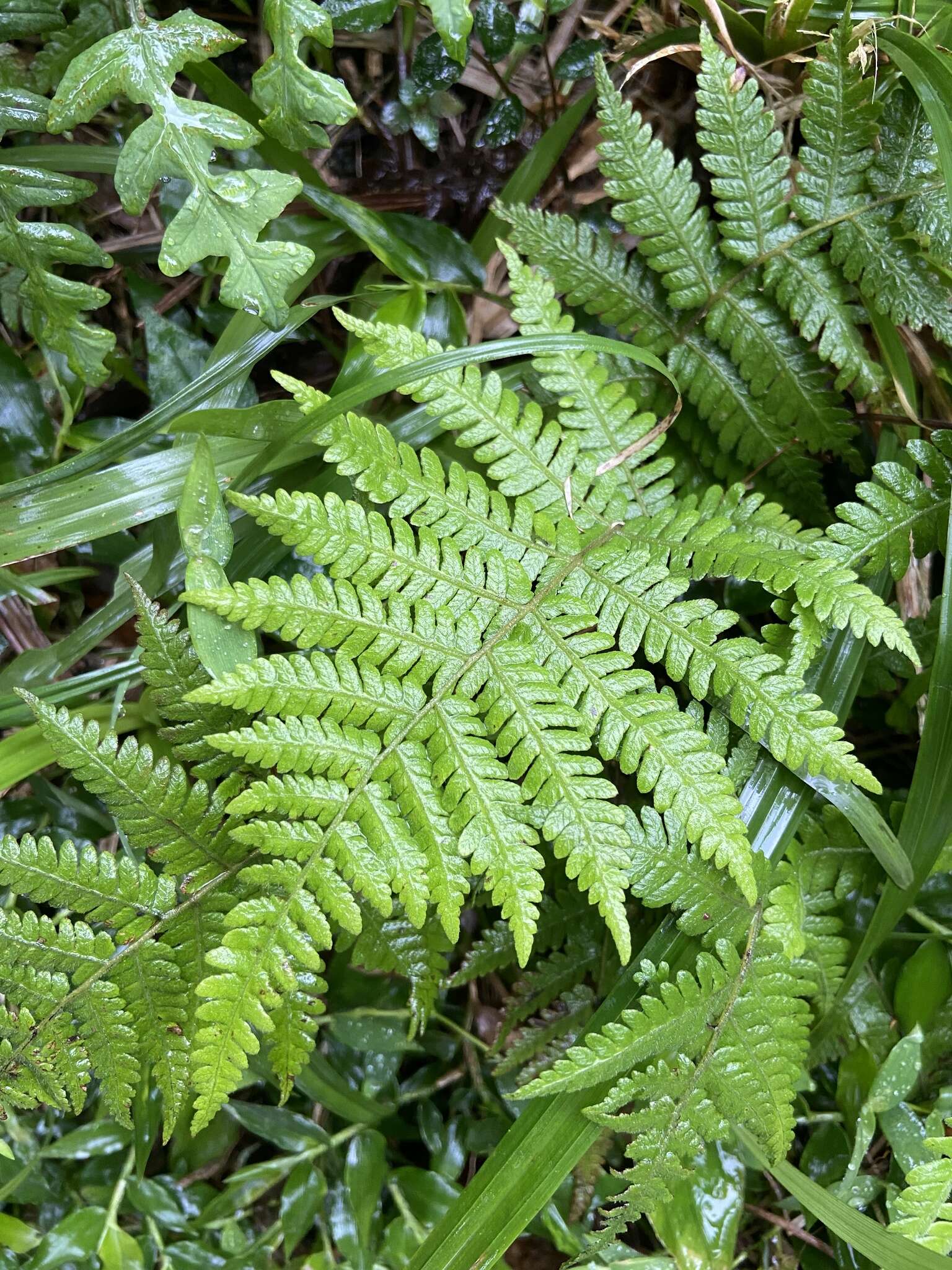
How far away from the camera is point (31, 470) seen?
199 cm

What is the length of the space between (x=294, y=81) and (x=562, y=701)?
1.05m

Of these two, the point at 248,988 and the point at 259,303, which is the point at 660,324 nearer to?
the point at 259,303

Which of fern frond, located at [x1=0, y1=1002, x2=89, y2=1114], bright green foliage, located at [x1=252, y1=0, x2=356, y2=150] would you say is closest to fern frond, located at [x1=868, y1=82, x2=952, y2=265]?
bright green foliage, located at [x1=252, y1=0, x2=356, y2=150]

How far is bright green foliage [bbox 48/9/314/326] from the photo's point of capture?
132cm

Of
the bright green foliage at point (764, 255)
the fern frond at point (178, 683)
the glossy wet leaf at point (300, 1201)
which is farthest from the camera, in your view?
the glossy wet leaf at point (300, 1201)

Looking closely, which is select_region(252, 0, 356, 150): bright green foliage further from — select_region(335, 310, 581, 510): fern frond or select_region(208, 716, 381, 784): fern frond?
select_region(208, 716, 381, 784): fern frond

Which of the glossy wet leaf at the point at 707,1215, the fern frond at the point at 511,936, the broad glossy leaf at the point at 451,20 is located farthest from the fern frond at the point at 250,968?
the broad glossy leaf at the point at 451,20

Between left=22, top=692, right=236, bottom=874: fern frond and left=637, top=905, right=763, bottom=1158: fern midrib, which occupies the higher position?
left=22, top=692, right=236, bottom=874: fern frond

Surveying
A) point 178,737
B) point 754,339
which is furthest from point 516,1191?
point 754,339

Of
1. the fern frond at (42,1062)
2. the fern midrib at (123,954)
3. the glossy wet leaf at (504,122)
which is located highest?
the glossy wet leaf at (504,122)

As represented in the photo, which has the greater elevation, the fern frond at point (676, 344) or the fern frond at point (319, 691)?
the fern frond at point (676, 344)

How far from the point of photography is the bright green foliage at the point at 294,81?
4.22 ft

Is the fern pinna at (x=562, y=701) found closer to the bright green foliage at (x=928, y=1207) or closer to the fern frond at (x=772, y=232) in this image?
the fern frond at (x=772, y=232)

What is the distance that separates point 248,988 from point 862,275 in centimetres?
174
